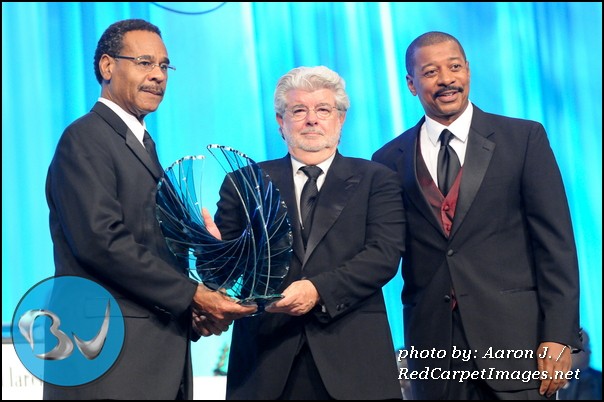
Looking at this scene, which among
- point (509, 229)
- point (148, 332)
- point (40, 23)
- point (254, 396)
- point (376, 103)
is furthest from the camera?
point (376, 103)

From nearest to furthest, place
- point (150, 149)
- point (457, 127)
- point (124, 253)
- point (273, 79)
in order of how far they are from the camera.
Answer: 1. point (124, 253)
2. point (150, 149)
3. point (457, 127)
4. point (273, 79)

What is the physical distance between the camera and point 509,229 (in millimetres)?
2656

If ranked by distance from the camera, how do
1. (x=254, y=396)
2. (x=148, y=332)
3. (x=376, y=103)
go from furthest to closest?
1. (x=376, y=103)
2. (x=254, y=396)
3. (x=148, y=332)

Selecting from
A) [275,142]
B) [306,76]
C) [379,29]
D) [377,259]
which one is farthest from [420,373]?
[379,29]

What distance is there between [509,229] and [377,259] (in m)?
0.45

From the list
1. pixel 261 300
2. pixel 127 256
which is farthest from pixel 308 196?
pixel 127 256

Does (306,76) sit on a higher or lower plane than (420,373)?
higher

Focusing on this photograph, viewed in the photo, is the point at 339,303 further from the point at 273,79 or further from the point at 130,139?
the point at 273,79

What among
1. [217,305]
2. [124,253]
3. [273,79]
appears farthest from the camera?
[273,79]

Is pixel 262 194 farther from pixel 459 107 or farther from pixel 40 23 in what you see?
pixel 40 23

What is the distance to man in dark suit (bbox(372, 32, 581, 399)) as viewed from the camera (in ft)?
8.39

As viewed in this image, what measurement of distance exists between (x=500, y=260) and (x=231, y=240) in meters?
0.80

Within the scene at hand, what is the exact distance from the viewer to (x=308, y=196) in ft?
8.58

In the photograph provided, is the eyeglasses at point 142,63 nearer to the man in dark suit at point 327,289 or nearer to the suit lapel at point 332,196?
the man in dark suit at point 327,289
